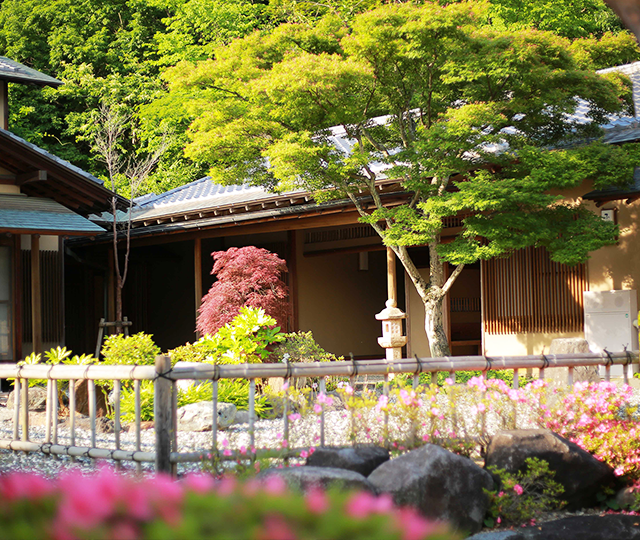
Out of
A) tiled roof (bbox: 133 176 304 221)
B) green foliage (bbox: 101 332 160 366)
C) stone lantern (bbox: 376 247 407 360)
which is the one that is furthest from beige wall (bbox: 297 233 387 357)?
green foliage (bbox: 101 332 160 366)

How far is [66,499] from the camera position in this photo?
4.19ft

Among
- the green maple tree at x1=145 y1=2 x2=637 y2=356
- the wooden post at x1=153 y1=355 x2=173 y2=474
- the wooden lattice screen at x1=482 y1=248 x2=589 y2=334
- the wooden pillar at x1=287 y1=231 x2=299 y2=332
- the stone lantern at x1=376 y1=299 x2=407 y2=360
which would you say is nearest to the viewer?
the wooden post at x1=153 y1=355 x2=173 y2=474

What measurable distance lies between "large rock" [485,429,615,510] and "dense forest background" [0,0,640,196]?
14.5m

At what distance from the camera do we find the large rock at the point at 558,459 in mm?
4000

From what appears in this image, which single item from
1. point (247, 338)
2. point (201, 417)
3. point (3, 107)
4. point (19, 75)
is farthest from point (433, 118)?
point (3, 107)

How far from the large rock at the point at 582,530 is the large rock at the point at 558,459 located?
0.36 meters

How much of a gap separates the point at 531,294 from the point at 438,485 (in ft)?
21.2

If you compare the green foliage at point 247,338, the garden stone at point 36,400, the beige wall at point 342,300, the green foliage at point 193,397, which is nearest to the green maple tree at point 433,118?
the green foliage at point 247,338

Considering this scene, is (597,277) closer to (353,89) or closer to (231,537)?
(353,89)

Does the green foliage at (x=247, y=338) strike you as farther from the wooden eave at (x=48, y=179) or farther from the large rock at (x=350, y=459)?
the wooden eave at (x=48, y=179)

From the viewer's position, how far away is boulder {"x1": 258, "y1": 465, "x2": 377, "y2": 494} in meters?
3.11

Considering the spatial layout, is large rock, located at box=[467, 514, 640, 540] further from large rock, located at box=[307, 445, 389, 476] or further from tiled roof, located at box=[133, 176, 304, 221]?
tiled roof, located at box=[133, 176, 304, 221]

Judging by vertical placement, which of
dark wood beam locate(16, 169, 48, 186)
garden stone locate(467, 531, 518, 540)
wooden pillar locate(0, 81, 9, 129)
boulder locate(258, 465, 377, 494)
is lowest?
garden stone locate(467, 531, 518, 540)

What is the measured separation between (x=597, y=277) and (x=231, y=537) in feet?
28.9
